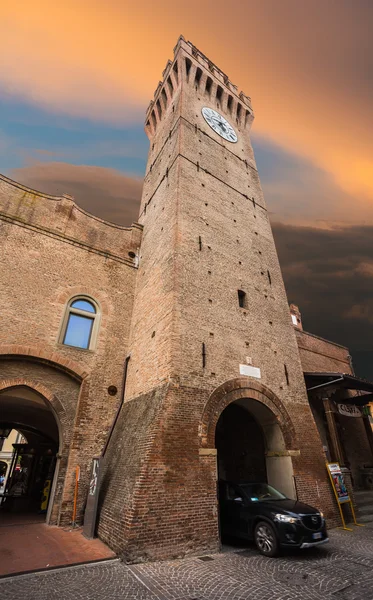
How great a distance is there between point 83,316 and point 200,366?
5.53 metres

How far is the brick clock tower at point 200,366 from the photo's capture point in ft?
23.2

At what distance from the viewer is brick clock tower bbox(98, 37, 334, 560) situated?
7062 mm

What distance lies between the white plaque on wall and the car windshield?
328 cm

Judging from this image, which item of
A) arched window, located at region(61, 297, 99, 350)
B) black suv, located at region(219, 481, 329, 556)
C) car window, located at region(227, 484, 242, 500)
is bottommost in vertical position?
black suv, located at region(219, 481, 329, 556)

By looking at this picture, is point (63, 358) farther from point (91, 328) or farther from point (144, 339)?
point (144, 339)

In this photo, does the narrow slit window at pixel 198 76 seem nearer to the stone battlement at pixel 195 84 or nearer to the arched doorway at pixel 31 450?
the stone battlement at pixel 195 84

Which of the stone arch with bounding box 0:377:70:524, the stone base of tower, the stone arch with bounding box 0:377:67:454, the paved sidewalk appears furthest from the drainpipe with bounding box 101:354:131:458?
the paved sidewalk

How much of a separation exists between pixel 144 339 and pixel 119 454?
3.85 m

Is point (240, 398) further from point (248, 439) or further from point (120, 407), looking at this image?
point (120, 407)

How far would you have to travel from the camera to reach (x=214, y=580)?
5.30 metres

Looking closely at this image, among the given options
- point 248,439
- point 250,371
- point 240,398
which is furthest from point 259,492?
point 248,439

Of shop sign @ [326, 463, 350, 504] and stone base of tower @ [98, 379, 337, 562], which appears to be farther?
shop sign @ [326, 463, 350, 504]

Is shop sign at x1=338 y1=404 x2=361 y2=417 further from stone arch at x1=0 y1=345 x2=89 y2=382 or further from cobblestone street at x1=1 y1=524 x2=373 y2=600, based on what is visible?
stone arch at x1=0 y1=345 x2=89 y2=382

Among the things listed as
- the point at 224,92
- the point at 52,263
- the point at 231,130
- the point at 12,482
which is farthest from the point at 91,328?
the point at 224,92
